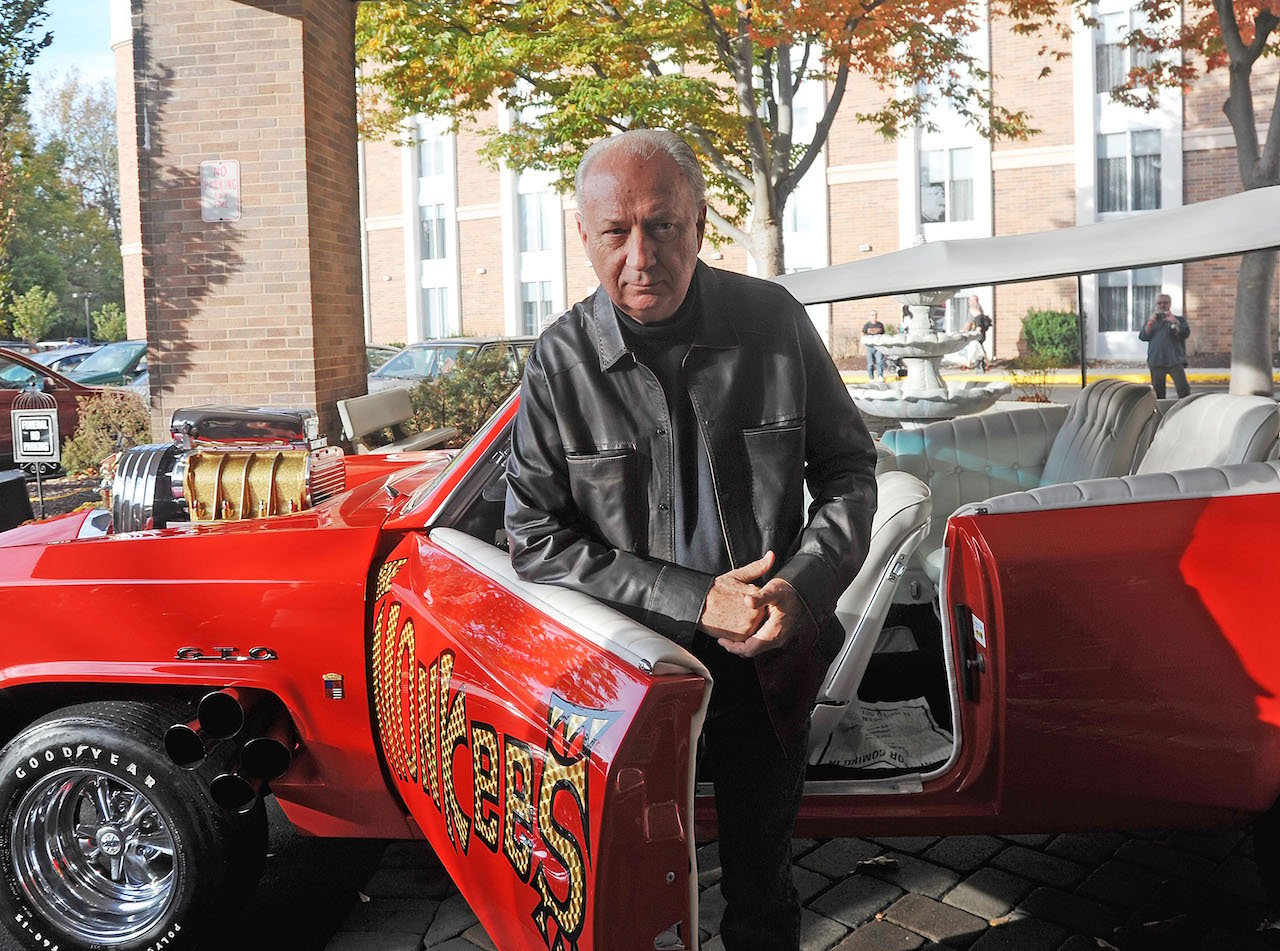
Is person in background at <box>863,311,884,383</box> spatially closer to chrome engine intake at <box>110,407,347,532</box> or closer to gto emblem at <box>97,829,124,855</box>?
chrome engine intake at <box>110,407,347,532</box>

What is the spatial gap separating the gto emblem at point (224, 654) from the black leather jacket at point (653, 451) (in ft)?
3.48

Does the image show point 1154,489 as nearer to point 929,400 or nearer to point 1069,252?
point 1069,252

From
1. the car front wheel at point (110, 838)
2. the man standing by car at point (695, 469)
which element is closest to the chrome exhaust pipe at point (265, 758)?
the car front wheel at point (110, 838)

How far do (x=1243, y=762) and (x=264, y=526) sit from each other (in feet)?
8.32

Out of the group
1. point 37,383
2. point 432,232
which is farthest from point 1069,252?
point 432,232

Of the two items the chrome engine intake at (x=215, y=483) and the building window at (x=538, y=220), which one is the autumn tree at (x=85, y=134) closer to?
the building window at (x=538, y=220)

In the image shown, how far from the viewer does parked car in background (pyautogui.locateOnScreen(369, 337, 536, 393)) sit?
12570 mm

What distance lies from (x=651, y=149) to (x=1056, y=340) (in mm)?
4207

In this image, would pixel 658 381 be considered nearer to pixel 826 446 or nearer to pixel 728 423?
pixel 728 423

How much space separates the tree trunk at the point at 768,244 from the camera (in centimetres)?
1405

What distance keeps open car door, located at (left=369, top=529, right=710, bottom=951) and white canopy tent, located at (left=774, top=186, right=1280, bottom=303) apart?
2.13 m

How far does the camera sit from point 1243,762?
269cm

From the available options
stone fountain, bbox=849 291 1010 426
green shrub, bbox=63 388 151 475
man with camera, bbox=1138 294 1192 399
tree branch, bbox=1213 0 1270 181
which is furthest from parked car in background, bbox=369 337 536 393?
tree branch, bbox=1213 0 1270 181

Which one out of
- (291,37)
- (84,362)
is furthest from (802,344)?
(84,362)
